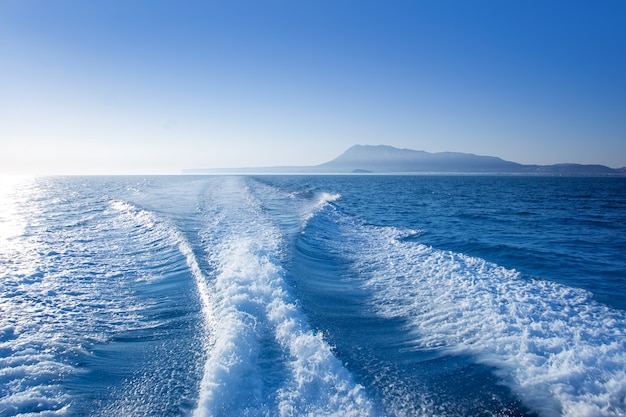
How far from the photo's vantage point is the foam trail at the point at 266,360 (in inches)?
149

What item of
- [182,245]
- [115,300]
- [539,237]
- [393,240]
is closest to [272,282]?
[115,300]

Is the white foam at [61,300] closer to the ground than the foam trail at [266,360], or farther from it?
closer to the ground

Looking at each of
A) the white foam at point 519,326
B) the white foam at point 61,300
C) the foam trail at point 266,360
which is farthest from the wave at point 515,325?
the white foam at point 61,300

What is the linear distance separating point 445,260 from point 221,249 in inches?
283

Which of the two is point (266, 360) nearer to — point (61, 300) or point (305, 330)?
point (305, 330)

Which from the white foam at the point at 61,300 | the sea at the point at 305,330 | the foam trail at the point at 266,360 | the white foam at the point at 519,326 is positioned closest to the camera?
the foam trail at the point at 266,360

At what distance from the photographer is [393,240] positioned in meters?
13.7

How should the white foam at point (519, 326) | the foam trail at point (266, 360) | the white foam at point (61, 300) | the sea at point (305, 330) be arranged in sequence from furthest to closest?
the white foam at point (61, 300) → the white foam at point (519, 326) → the sea at point (305, 330) → the foam trail at point (266, 360)

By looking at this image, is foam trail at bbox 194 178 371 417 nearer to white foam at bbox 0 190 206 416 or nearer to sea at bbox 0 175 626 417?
sea at bbox 0 175 626 417

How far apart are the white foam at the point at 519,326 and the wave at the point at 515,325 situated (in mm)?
13

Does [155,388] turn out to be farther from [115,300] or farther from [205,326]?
[115,300]

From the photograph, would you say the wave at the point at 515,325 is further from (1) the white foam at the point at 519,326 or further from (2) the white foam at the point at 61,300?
(2) the white foam at the point at 61,300

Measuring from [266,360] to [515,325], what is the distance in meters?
4.30

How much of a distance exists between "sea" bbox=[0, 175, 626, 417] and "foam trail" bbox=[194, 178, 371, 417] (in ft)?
0.08
